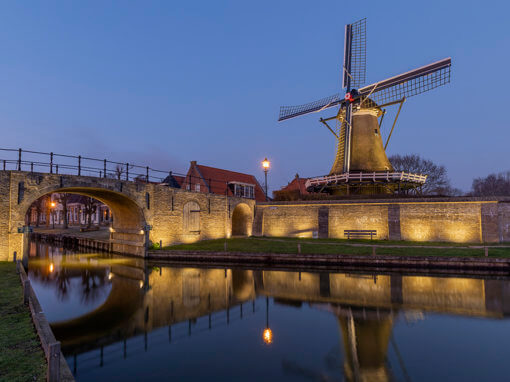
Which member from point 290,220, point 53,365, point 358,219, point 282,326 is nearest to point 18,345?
point 53,365

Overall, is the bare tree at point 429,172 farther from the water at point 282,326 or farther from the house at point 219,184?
the water at point 282,326

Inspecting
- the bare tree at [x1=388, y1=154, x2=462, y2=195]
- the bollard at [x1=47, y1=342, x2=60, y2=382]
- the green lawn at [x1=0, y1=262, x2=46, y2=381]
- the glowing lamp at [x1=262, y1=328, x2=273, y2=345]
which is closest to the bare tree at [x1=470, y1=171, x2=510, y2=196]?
the bare tree at [x1=388, y1=154, x2=462, y2=195]

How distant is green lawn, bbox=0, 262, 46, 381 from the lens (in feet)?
15.3

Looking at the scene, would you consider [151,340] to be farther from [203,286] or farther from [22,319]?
[203,286]

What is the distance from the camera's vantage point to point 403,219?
24.1 meters

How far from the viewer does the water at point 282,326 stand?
648 centimetres

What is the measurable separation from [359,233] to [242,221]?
12007 millimetres

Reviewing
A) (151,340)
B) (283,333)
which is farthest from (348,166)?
(151,340)

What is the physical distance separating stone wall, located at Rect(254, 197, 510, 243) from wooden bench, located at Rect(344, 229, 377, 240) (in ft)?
0.98

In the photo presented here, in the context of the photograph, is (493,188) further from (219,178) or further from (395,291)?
(395,291)

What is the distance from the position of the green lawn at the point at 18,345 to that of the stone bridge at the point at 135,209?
8.78m

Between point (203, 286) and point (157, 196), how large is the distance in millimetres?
10760

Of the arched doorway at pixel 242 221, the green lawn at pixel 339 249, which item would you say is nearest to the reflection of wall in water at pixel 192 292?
the green lawn at pixel 339 249

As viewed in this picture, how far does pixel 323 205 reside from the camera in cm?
2692
